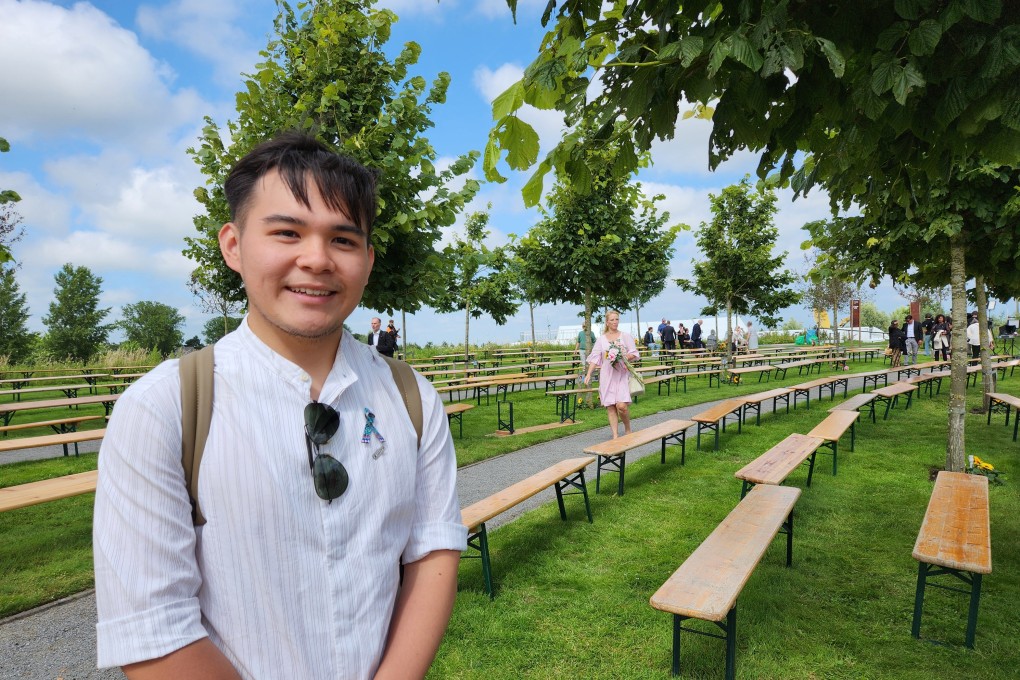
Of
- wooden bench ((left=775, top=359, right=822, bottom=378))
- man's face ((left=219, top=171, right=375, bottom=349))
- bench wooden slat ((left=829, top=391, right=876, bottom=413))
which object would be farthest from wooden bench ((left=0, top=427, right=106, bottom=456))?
wooden bench ((left=775, top=359, right=822, bottom=378))

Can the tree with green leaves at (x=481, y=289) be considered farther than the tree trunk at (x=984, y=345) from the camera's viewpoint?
Yes

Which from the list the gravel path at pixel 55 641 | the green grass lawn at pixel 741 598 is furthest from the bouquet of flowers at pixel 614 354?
the gravel path at pixel 55 641

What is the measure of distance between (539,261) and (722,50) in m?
12.5

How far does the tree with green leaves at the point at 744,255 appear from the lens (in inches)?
727

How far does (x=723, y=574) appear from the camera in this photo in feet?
10.7

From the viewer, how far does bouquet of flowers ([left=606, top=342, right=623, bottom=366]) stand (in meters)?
8.54

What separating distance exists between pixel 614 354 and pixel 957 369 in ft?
13.6

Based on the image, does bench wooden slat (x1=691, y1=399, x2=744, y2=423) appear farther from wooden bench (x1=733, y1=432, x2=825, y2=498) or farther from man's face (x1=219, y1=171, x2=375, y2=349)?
man's face (x1=219, y1=171, x2=375, y2=349)

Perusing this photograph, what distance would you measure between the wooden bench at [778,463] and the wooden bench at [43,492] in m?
5.47

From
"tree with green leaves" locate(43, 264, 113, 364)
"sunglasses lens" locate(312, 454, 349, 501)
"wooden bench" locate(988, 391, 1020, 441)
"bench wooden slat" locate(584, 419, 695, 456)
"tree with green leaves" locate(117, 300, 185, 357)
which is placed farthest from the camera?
"tree with green leaves" locate(117, 300, 185, 357)

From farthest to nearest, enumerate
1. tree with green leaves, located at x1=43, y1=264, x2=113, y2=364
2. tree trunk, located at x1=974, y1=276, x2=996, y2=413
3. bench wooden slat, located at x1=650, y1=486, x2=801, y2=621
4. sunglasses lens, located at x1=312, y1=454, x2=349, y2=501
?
tree with green leaves, located at x1=43, y1=264, x2=113, y2=364
tree trunk, located at x1=974, y1=276, x2=996, y2=413
bench wooden slat, located at x1=650, y1=486, x2=801, y2=621
sunglasses lens, located at x1=312, y1=454, x2=349, y2=501

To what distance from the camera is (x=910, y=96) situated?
7.80ft

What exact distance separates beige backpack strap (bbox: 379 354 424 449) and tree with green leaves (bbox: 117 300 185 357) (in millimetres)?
75816

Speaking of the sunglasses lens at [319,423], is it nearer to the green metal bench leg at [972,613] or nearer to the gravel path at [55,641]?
the gravel path at [55,641]
